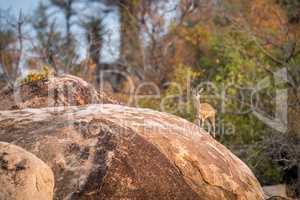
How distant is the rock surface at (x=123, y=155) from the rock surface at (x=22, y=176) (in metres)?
0.28

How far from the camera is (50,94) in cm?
840

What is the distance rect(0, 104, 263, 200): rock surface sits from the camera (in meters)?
5.99

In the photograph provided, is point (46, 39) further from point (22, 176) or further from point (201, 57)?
point (22, 176)

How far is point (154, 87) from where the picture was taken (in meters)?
23.1

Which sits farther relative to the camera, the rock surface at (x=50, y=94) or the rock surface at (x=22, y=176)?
the rock surface at (x=50, y=94)

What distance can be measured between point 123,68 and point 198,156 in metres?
20.2

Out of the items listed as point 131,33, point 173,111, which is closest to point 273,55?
point 173,111

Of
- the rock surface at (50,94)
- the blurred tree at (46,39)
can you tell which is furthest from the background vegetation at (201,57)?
the rock surface at (50,94)

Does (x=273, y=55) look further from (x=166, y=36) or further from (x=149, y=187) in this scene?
(x=149, y=187)

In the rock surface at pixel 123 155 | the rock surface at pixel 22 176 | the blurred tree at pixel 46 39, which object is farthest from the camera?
the blurred tree at pixel 46 39

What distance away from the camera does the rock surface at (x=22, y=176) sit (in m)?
5.31

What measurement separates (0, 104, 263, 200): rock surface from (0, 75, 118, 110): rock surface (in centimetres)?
109

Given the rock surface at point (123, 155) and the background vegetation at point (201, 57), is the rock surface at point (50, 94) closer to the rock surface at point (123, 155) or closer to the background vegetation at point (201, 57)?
the rock surface at point (123, 155)

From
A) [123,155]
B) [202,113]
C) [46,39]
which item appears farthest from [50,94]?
[46,39]
